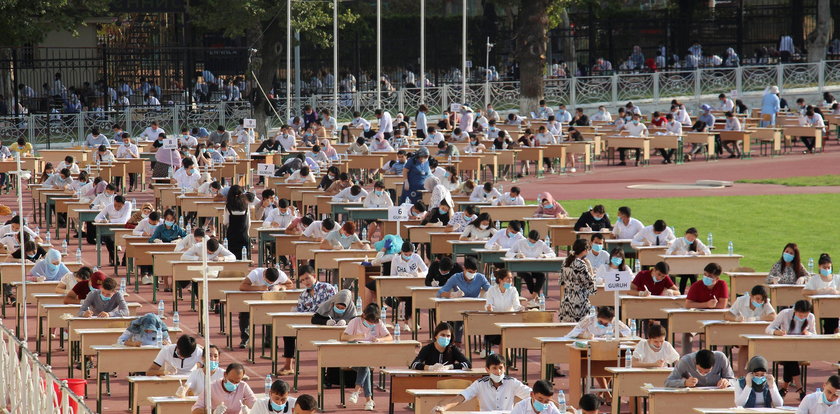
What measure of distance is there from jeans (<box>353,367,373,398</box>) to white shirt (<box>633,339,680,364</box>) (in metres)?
3.31

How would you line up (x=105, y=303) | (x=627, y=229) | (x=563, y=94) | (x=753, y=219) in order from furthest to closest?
(x=563, y=94) < (x=753, y=219) < (x=627, y=229) < (x=105, y=303)

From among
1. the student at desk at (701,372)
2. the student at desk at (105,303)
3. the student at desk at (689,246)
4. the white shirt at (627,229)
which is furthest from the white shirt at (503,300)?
the white shirt at (627,229)

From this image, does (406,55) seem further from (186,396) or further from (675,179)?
(186,396)

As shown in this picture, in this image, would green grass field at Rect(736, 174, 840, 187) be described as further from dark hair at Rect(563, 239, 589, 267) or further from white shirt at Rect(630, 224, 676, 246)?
dark hair at Rect(563, 239, 589, 267)

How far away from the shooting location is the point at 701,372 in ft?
53.1

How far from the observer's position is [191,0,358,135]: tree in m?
52.4

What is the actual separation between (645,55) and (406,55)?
1077 cm

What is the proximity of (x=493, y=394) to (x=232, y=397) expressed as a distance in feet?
8.85

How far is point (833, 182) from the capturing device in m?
42.1

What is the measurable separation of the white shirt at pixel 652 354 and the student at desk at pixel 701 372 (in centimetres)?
87

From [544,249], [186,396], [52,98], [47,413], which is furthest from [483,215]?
[52,98]

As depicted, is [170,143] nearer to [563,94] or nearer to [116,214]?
[116,214]

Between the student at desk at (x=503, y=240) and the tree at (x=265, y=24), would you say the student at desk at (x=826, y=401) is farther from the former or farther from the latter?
the tree at (x=265, y=24)

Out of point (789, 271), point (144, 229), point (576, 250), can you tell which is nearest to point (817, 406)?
point (576, 250)
